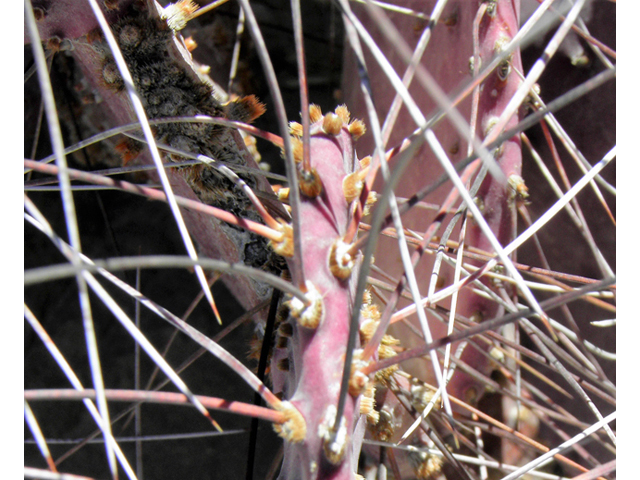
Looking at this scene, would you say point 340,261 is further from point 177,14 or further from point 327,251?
point 177,14

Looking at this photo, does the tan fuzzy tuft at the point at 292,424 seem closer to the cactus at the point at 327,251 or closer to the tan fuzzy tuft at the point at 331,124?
the cactus at the point at 327,251

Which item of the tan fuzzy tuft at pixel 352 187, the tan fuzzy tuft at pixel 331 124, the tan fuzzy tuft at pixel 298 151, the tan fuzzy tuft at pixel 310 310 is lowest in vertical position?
the tan fuzzy tuft at pixel 310 310

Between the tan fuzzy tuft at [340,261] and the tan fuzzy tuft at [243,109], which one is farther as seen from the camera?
the tan fuzzy tuft at [243,109]

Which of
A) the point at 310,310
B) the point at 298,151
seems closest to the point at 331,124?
the point at 298,151

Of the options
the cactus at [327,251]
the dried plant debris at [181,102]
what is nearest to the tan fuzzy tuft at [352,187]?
the cactus at [327,251]

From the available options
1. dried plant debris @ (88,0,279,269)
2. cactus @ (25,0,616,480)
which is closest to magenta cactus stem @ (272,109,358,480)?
cactus @ (25,0,616,480)

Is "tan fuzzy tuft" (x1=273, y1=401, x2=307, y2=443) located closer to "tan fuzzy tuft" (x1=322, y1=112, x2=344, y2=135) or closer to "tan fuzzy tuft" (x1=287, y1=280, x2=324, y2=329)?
"tan fuzzy tuft" (x1=287, y1=280, x2=324, y2=329)
